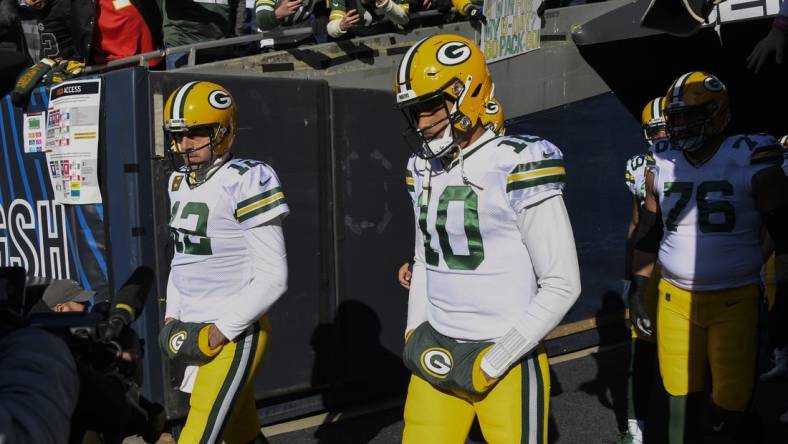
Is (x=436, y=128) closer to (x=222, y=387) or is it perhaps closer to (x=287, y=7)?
(x=222, y=387)

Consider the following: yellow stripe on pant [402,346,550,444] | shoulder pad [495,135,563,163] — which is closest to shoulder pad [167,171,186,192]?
yellow stripe on pant [402,346,550,444]

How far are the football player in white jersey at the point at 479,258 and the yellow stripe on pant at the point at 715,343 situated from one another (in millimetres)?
1560

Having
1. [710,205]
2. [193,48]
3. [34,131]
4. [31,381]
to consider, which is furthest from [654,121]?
[31,381]

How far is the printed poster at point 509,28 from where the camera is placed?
8.35 m

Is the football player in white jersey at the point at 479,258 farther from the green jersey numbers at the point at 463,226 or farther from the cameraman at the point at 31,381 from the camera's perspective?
the cameraman at the point at 31,381

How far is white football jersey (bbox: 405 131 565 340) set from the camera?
9.86 ft

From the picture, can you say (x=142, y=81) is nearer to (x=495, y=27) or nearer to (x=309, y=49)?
(x=309, y=49)

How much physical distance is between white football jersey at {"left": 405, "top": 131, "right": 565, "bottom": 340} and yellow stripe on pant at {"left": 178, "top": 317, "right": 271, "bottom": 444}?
1036 mm

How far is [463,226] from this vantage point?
3137mm

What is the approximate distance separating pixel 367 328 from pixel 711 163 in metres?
2.89

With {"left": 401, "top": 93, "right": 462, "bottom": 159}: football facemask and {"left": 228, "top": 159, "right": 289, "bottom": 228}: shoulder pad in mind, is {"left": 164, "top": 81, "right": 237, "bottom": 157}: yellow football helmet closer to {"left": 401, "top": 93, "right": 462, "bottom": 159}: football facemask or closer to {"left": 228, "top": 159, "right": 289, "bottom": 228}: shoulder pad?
{"left": 228, "top": 159, "right": 289, "bottom": 228}: shoulder pad

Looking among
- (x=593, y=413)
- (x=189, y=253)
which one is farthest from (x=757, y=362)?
(x=189, y=253)

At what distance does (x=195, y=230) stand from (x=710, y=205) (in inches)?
99.9

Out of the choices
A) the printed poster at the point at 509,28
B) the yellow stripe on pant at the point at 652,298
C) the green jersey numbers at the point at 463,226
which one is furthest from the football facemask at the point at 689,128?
the printed poster at the point at 509,28
